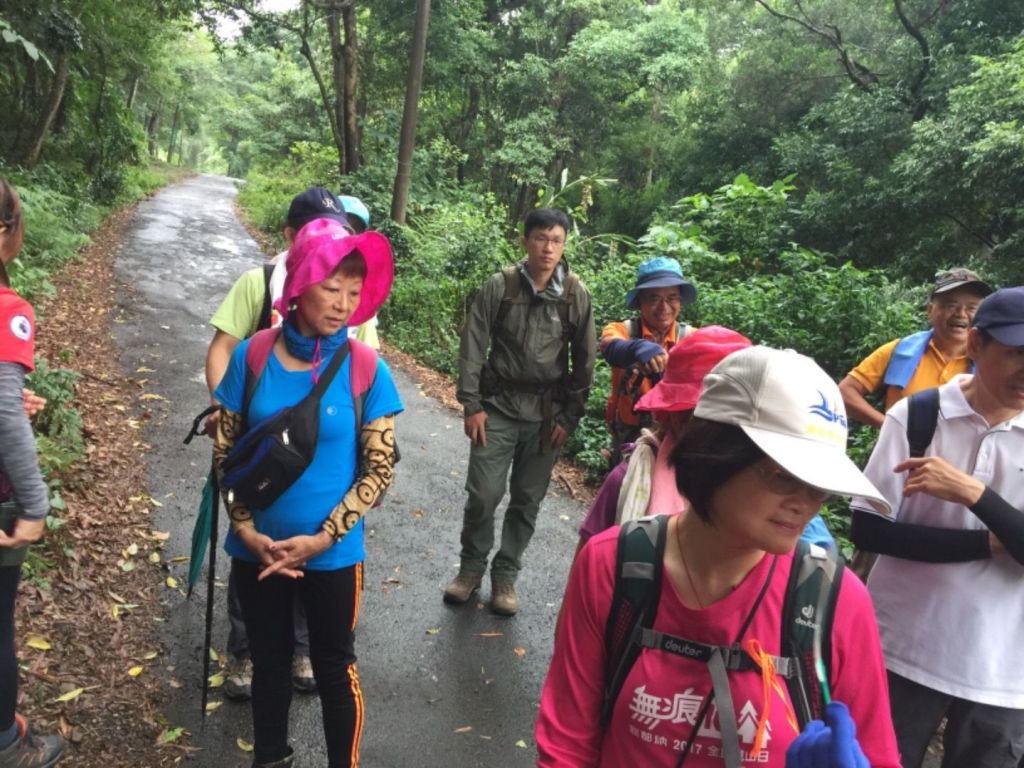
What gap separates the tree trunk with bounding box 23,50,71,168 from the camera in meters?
14.0

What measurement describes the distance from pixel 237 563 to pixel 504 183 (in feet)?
71.8

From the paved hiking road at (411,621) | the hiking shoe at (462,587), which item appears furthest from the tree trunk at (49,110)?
the hiking shoe at (462,587)

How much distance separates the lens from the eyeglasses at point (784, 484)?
1.26 m

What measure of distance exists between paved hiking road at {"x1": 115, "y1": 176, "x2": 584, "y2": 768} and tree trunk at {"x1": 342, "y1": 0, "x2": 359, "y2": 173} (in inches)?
364

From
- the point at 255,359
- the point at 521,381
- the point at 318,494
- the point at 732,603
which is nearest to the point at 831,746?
the point at 732,603

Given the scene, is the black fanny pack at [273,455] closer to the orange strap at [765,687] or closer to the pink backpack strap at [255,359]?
the pink backpack strap at [255,359]

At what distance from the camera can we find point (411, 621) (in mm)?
4102

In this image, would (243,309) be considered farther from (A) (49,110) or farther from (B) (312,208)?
(A) (49,110)

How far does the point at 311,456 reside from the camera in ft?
7.45

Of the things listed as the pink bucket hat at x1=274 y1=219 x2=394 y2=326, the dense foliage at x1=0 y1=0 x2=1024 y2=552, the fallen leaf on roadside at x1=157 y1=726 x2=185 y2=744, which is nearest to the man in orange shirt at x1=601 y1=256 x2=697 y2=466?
the pink bucket hat at x1=274 y1=219 x2=394 y2=326

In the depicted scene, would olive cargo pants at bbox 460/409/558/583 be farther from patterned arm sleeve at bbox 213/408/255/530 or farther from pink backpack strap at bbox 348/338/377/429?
patterned arm sleeve at bbox 213/408/255/530

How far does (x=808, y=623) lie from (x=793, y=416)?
42cm

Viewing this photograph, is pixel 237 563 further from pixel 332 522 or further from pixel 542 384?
pixel 542 384

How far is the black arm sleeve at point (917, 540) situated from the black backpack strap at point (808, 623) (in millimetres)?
1077
